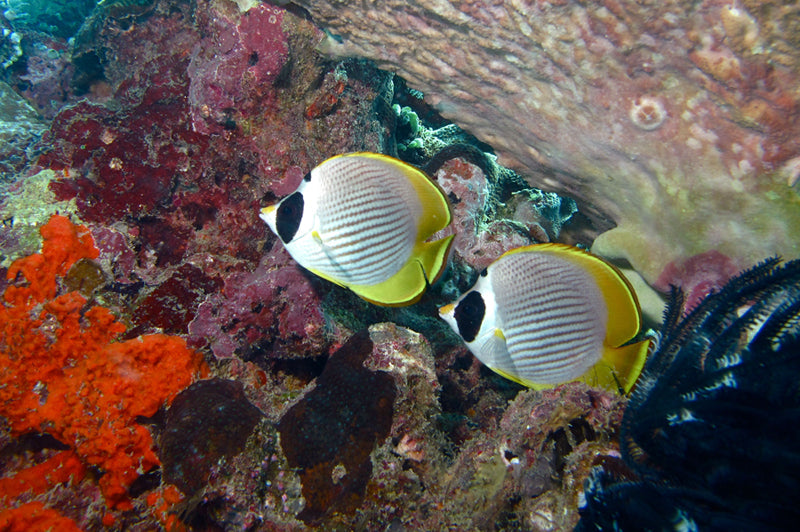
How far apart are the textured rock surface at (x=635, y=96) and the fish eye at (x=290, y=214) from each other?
4.98 feet

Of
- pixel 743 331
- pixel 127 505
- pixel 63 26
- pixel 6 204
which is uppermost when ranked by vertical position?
pixel 743 331

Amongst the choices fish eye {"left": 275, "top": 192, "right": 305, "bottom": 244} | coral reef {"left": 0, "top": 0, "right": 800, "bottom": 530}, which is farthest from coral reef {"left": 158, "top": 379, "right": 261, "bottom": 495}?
fish eye {"left": 275, "top": 192, "right": 305, "bottom": 244}

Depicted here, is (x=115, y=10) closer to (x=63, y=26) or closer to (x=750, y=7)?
(x=63, y=26)

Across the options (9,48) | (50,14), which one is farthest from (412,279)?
(50,14)

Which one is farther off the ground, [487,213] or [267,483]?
[487,213]

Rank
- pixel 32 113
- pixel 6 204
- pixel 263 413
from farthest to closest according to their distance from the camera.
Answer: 1. pixel 32 113
2. pixel 6 204
3. pixel 263 413

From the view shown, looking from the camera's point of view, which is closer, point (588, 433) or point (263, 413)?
point (588, 433)

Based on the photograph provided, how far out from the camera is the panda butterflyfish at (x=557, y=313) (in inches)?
71.4

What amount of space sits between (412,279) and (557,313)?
735 millimetres

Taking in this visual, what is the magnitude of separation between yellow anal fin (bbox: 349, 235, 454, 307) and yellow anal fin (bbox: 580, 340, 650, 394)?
0.93 meters

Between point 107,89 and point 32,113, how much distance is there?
5.99 feet

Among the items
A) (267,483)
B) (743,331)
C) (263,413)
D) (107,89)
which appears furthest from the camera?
(107,89)

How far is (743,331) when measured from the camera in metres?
1.58

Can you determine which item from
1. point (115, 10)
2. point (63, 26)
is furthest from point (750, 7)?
point (63, 26)
